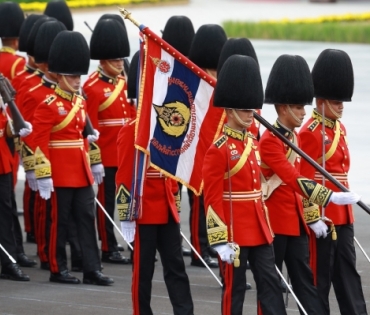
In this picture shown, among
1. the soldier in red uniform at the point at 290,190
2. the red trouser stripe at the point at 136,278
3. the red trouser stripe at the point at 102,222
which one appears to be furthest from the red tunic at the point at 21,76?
the soldier in red uniform at the point at 290,190

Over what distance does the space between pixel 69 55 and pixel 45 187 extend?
916 mm

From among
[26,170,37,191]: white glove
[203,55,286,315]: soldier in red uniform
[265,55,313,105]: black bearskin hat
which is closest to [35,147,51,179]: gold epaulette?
[26,170,37,191]: white glove

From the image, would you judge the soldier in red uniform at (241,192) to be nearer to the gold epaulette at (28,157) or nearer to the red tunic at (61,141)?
the red tunic at (61,141)

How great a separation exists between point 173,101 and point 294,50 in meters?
15.9

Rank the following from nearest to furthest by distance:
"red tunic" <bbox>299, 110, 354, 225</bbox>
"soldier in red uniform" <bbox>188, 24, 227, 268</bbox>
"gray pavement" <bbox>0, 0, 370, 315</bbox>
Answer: "red tunic" <bbox>299, 110, 354, 225</bbox> → "gray pavement" <bbox>0, 0, 370, 315</bbox> → "soldier in red uniform" <bbox>188, 24, 227, 268</bbox>

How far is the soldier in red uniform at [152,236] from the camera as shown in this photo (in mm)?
7242

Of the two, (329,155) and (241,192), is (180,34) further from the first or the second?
(241,192)

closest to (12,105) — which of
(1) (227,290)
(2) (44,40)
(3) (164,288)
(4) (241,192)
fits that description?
(2) (44,40)

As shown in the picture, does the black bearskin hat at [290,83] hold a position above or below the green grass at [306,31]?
above

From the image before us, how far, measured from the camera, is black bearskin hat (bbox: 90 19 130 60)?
9.74 meters

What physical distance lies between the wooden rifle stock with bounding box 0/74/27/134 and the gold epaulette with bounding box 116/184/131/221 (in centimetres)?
155

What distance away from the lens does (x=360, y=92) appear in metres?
18.7

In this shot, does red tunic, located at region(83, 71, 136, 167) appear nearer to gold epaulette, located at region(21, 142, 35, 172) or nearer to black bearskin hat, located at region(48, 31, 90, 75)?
black bearskin hat, located at region(48, 31, 90, 75)

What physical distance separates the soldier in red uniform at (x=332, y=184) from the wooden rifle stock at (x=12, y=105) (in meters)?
2.03
